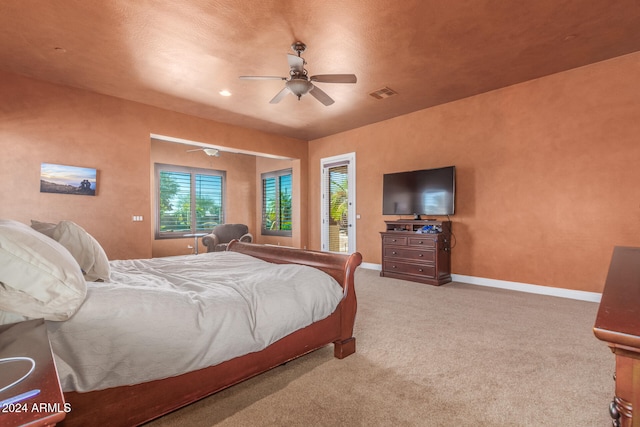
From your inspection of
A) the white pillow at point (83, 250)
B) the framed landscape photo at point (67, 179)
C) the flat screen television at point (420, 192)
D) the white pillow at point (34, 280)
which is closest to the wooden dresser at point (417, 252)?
the flat screen television at point (420, 192)

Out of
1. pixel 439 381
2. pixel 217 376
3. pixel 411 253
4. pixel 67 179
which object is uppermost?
pixel 67 179

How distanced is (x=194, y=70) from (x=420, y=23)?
9.03 ft

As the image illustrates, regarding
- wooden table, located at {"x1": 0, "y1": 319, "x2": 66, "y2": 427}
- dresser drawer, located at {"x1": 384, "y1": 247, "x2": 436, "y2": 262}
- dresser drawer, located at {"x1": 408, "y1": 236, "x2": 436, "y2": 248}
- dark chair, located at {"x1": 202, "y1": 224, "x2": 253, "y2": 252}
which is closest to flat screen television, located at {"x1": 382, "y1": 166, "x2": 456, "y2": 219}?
dresser drawer, located at {"x1": 408, "y1": 236, "x2": 436, "y2": 248}

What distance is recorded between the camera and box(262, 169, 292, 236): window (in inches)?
324

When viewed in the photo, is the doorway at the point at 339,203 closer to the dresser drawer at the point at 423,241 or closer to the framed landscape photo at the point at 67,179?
the dresser drawer at the point at 423,241

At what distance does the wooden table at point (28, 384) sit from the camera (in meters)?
0.58

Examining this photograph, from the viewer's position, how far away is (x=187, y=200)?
7.77 meters

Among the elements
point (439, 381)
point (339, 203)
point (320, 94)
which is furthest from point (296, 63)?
point (339, 203)

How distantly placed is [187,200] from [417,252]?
5737 mm

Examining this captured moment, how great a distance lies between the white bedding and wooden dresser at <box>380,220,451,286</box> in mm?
3017

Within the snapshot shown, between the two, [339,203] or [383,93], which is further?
[339,203]

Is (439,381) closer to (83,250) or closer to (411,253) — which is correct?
(83,250)

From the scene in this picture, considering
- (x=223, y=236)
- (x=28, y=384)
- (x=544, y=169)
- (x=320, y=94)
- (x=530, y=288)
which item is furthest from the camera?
(x=223, y=236)

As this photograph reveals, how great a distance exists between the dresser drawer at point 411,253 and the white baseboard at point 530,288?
662 mm
